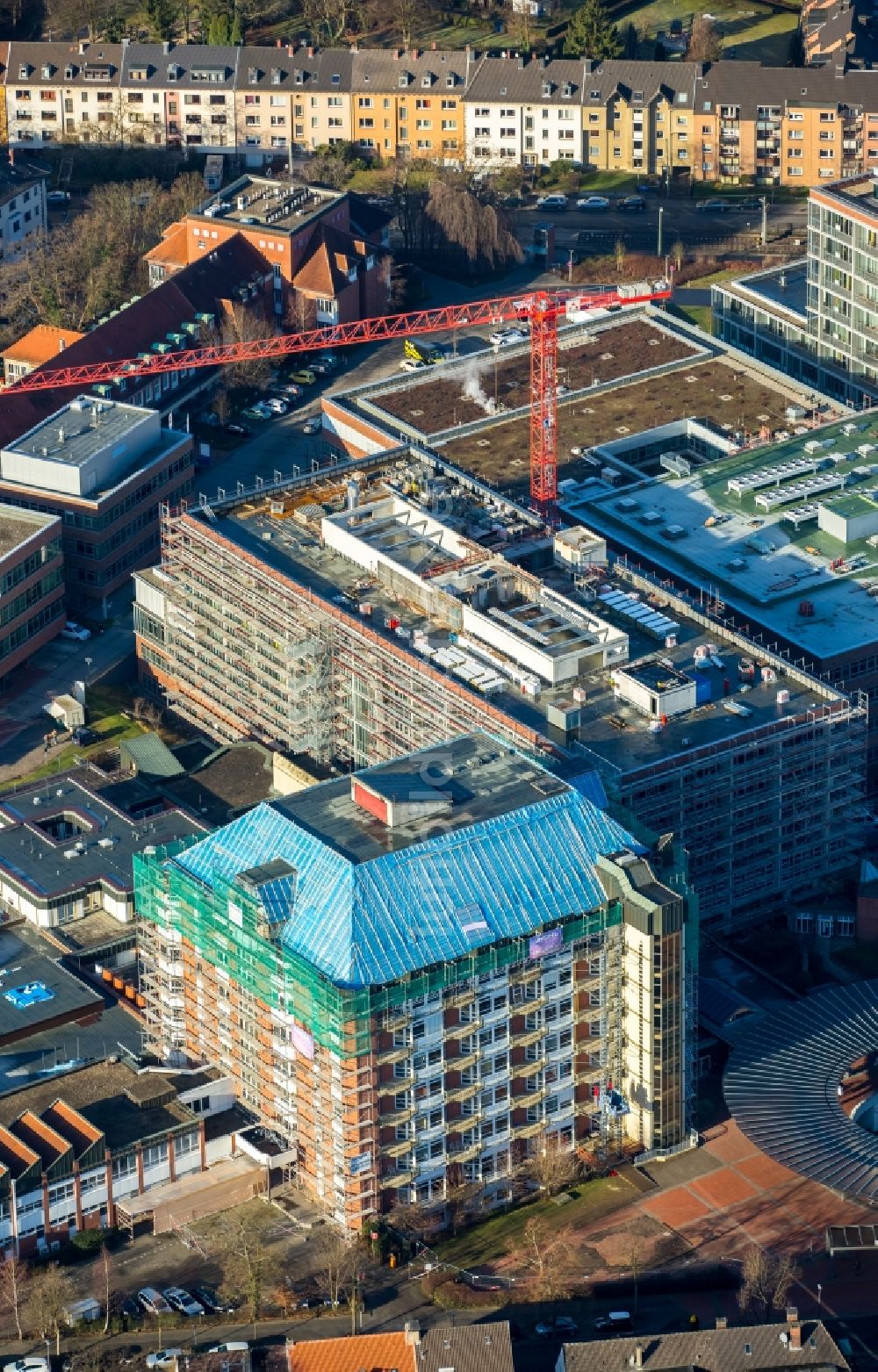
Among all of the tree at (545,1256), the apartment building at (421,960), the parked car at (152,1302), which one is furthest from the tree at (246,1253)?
the tree at (545,1256)

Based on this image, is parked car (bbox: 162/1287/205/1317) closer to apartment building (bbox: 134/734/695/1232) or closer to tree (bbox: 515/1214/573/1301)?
apartment building (bbox: 134/734/695/1232)

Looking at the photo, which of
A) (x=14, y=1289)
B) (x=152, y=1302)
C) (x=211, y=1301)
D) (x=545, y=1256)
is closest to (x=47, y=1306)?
(x=14, y=1289)

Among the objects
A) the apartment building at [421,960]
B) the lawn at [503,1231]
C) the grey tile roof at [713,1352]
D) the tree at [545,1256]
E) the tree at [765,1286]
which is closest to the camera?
the grey tile roof at [713,1352]

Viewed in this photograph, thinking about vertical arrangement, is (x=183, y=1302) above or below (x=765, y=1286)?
below

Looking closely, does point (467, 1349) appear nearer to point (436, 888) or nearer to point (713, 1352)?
point (713, 1352)

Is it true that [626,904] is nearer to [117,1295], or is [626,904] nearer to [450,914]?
[450,914]

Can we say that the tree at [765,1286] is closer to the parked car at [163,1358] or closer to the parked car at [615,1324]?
the parked car at [615,1324]
